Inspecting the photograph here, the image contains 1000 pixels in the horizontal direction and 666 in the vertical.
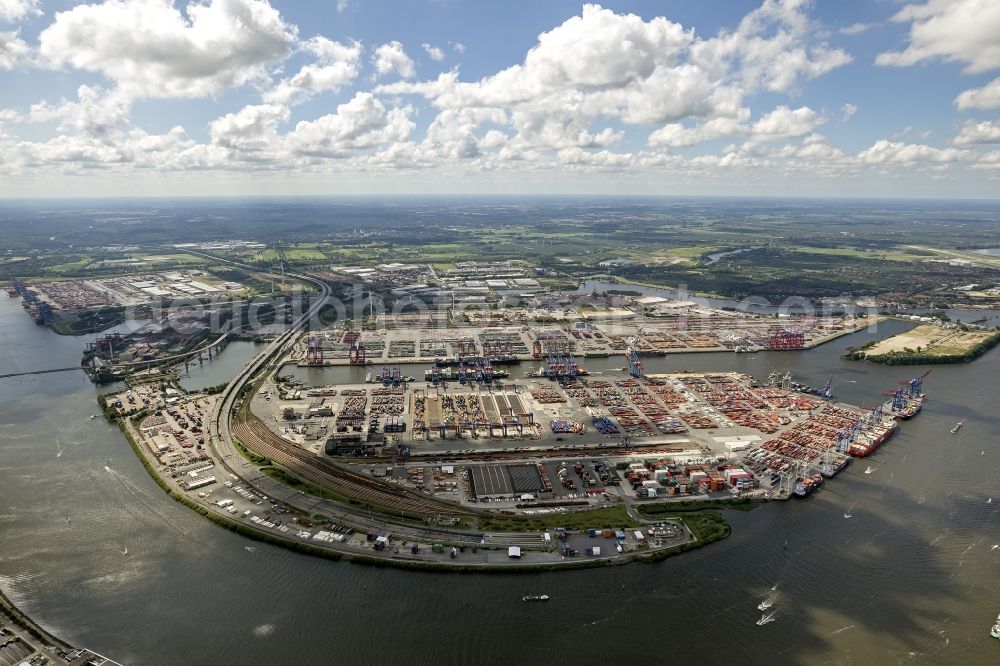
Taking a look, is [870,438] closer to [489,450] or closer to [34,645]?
[489,450]

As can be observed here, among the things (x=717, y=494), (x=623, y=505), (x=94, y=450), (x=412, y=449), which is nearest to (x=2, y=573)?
(x=94, y=450)

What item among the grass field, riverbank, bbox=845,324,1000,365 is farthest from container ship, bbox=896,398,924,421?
the grass field

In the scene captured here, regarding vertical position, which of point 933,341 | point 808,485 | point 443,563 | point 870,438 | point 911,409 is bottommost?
point 443,563

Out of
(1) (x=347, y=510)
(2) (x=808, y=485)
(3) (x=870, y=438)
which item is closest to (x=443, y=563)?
(1) (x=347, y=510)

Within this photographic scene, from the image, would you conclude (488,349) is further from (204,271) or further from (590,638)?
(204,271)

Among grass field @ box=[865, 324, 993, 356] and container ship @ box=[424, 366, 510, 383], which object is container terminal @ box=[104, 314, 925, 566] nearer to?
container ship @ box=[424, 366, 510, 383]

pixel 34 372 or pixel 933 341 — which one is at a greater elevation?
pixel 933 341
